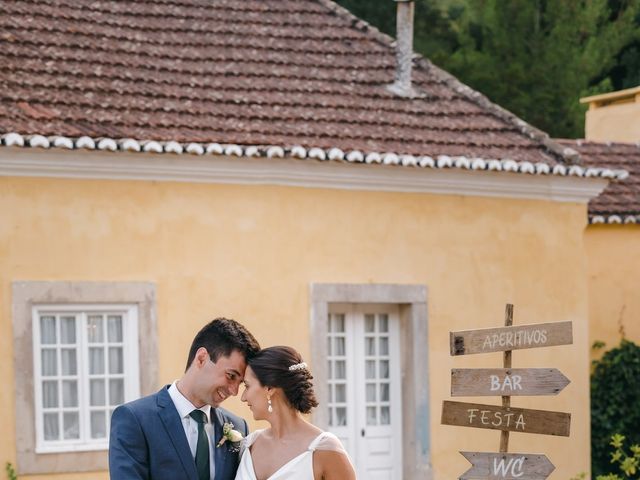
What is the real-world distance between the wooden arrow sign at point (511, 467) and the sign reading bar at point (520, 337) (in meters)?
0.75

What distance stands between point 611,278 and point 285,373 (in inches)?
413

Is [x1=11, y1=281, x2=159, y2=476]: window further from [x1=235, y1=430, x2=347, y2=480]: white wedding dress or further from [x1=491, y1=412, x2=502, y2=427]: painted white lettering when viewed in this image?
[x1=235, y1=430, x2=347, y2=480]: white wedding dress

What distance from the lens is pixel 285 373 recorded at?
675 cm

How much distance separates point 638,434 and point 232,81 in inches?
237

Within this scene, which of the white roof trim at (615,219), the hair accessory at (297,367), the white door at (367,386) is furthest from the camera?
the white roof trim at (615,219)

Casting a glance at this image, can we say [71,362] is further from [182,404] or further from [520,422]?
[182,404]

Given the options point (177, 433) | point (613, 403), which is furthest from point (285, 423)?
point (613, 403)

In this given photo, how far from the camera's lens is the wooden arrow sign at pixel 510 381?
9.50 metres

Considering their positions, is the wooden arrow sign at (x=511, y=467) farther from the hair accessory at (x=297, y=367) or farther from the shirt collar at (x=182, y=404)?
the shirt collar at (x=182, y=404)

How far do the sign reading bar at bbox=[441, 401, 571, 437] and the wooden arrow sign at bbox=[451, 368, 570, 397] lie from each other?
11cm

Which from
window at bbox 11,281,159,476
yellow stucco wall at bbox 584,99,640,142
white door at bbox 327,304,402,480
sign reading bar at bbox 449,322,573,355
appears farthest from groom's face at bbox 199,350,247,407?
yellow stucco wall at bbox 584,99,640,142

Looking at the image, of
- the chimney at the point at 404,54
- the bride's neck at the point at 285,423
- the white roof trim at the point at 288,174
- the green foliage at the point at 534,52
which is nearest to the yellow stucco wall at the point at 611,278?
the white roof trim at the point at 288,174

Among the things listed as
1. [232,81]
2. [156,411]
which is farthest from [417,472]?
[156,411]

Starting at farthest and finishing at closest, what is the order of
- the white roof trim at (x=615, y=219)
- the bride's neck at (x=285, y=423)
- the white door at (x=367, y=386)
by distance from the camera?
1. the white roof trim at (x=615, y=219)
2. the white door at (x=367, y=386)
3. the bride's neck at (x=285, y=423)
